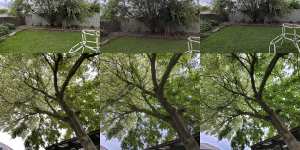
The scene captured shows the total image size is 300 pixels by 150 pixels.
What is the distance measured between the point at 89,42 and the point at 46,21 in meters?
0.57

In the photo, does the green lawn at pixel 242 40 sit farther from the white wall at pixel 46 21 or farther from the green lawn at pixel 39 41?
the green lawn at pixel 39 41

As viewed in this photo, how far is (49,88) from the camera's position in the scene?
5.43 m

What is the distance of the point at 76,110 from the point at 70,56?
2.25ft

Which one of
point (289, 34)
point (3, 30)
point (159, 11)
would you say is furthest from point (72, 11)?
point (289, 34)

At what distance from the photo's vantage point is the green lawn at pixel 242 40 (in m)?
5.16

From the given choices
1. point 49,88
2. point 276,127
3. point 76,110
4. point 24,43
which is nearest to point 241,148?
point 276,127

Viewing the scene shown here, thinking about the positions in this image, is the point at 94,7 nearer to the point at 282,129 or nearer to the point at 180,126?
the point at 180,126

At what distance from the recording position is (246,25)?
5.24 m

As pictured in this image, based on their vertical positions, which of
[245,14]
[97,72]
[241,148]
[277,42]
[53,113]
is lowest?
[241,148]

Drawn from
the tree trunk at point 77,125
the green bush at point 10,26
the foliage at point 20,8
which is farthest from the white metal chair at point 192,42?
the green bush at point 10,26

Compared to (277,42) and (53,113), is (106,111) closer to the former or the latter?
(53,113)

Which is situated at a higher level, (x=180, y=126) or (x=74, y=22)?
(x=74, y=22)

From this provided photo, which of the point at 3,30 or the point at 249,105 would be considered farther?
the point at 249,105

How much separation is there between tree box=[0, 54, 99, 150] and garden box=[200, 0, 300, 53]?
1.57m
